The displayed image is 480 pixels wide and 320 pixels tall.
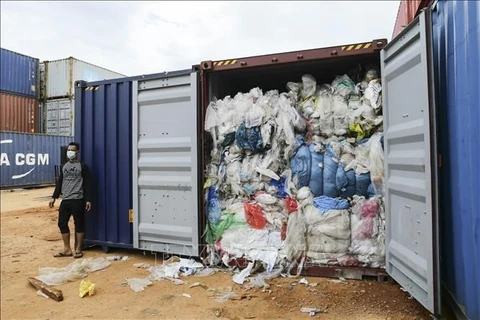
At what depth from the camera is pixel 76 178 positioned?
473 cm

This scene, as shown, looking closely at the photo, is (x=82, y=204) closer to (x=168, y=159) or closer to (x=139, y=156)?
(x=139, y=156)

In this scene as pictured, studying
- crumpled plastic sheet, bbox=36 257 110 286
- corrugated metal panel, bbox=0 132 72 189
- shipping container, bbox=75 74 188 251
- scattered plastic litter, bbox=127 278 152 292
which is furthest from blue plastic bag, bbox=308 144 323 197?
corrugated metal panel, bbox=0 132 72 189

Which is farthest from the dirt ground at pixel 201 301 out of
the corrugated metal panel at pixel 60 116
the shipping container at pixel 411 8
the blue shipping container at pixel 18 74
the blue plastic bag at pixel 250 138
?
the corrugated metal panel at pixel 60 116

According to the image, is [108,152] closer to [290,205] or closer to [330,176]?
[290,205]

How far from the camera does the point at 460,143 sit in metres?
2.34

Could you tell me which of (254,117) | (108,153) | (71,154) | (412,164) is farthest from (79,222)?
(412,164)

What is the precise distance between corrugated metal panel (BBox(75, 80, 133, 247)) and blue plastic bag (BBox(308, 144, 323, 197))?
232cm

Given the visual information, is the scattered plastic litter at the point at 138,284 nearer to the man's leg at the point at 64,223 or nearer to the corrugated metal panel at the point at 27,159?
the man's leg at the point at 64,223

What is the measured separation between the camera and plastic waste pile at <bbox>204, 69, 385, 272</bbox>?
3539 millimetres

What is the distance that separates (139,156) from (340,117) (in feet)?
8.10

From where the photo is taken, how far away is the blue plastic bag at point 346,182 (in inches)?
142

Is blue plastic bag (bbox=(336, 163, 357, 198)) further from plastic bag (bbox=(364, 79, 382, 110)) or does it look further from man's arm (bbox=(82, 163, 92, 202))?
man's arm (bbox=(82, 163, 92, 202))

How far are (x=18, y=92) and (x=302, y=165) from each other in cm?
1915

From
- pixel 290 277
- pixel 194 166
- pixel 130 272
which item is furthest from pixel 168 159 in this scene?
pixel 290 277
